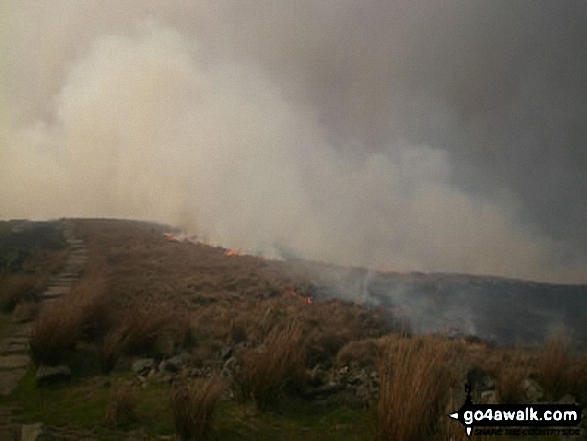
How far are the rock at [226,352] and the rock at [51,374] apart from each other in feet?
8.70

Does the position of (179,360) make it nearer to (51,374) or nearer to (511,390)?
(51,374)

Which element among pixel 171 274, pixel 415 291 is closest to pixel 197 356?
pixel 171 274

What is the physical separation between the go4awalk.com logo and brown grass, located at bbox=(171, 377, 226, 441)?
2.51 metres

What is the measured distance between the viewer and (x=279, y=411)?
5449 millimetres

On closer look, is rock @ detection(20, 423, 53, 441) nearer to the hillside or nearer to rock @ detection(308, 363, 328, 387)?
the hillside

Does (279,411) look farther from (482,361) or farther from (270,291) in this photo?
(270,291)

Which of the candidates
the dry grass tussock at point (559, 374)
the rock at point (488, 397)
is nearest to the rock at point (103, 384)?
the rock at point (488, 397)

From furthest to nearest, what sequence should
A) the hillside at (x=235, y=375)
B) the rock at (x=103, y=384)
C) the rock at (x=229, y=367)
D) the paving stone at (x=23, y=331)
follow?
the paving stone at (x=23, y=331), the rock at (x=229, y=367), the rock at (x=103, y=384), the hillside at (x=235, y=375)

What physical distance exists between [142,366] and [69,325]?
1622 millimetres

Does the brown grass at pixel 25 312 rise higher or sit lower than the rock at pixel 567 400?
higher

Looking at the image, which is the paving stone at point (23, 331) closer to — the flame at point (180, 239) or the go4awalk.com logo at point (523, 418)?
the go4awalk.com logo at point (523, 418)

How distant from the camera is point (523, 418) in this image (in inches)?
179

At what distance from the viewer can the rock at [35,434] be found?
4.06m

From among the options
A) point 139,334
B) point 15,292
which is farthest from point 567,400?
point 15,292
